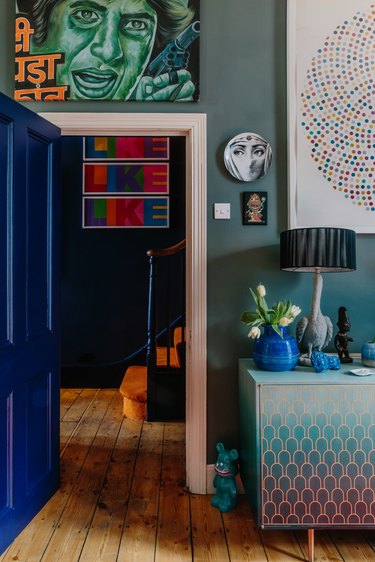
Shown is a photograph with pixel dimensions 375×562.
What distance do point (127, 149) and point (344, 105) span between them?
2786mm

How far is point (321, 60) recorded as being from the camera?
7.76 ft

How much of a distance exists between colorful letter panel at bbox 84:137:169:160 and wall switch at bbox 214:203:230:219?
2.48m

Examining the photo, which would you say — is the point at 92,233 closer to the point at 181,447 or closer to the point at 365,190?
the point at 181,447

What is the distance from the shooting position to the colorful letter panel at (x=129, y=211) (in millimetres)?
4602

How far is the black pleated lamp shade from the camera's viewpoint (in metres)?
2.00

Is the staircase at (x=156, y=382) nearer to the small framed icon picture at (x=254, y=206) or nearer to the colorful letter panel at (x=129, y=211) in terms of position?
the small framed icon picture at (x=254, y=206)

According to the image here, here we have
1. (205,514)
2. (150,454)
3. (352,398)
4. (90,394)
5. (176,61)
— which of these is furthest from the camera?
(90,394)

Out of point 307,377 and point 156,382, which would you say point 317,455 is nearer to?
point 307,377

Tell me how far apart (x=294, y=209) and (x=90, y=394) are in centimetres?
310

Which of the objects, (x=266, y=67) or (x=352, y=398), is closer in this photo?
(x=352, y=398)

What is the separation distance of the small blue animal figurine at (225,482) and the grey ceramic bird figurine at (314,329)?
669 mm

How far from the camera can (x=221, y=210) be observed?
2.37m

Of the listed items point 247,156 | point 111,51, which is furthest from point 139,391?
point 111,51

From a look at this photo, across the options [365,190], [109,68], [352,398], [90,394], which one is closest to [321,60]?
[365,190]
